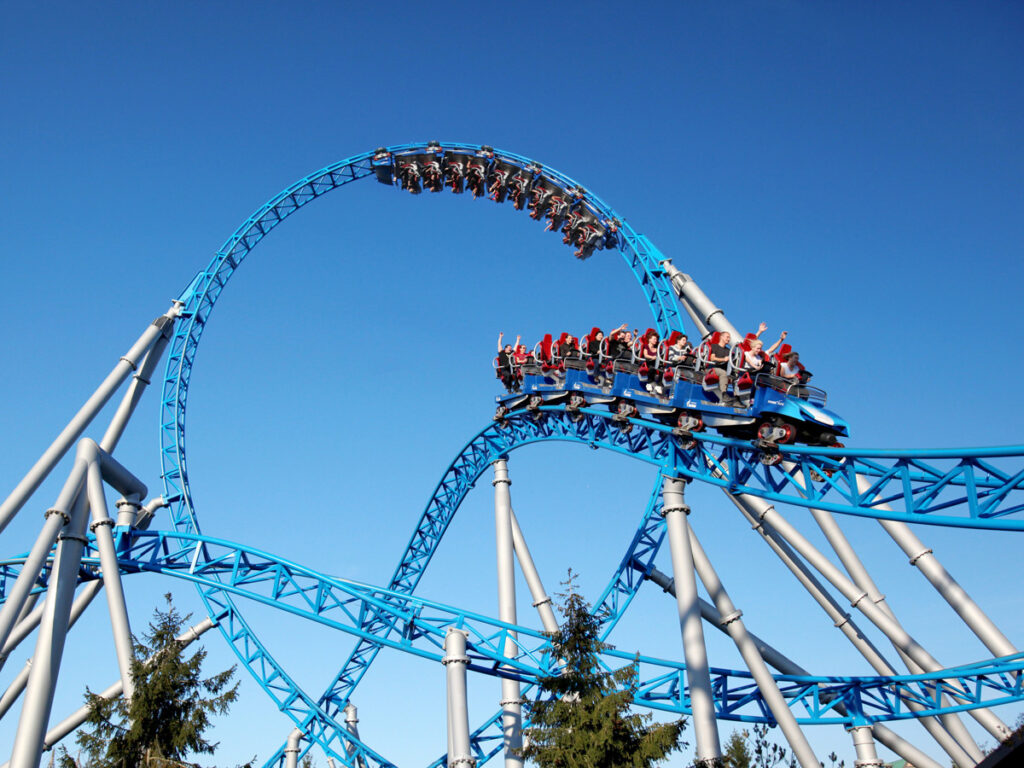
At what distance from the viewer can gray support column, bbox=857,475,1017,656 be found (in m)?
9.27

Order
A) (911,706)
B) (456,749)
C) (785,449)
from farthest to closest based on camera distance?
1. (911,706)
2. (456,749)
3. (785,449)

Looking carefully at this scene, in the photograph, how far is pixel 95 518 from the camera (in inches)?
449

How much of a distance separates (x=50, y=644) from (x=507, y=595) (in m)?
5.99

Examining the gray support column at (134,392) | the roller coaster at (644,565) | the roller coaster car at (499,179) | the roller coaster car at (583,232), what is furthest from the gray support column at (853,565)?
the gray support column at (134,392)

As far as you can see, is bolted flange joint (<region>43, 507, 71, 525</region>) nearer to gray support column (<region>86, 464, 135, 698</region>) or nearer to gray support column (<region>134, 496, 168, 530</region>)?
gray support column (<region>86, 464, 135, 698</region>)

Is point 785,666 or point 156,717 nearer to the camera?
point 156,717

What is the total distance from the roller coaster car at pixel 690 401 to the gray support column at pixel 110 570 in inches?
237

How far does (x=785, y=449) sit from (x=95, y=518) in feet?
27.6

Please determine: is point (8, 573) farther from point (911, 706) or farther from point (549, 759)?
point (911, 706)

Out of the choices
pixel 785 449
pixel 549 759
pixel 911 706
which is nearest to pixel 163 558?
pixel 549 759

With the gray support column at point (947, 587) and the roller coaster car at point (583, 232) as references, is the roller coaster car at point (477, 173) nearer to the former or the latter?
the roller coaster car at point (583, 232)

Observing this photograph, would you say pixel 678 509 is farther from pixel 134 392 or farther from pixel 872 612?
pixel 134 392

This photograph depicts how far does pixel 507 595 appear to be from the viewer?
13.2 metres

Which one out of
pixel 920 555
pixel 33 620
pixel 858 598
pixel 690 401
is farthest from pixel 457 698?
pixel 33 620
